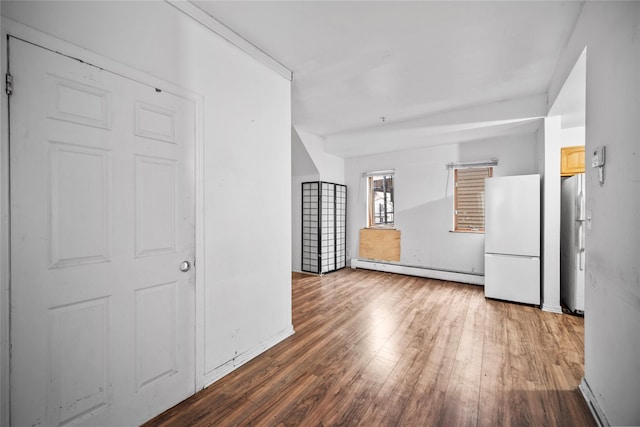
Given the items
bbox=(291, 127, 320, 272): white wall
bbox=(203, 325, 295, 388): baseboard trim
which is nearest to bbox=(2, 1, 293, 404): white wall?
bbox=(203, 325, 295, 388): baseboard trim

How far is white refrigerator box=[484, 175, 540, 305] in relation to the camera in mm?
3471

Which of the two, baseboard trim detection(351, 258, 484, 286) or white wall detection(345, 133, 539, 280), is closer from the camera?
white wall detection(345, 133, 539, 280)

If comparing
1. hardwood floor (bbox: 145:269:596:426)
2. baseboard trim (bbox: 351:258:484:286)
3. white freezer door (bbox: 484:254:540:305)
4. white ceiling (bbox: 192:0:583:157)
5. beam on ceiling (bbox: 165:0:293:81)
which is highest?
white ceiling (bbox: 192:0:583:157)

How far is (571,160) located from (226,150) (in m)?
4.10

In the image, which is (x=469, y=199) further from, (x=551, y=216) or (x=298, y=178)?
(x=298, y=178)

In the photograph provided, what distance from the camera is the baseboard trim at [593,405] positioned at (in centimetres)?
151

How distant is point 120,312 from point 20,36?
1.33 meters

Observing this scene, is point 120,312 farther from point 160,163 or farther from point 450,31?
point 450,31

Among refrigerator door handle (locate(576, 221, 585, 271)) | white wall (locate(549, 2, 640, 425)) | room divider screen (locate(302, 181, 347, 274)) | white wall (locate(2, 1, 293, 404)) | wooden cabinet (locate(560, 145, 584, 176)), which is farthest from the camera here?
room divider screen (locate(302, 181, 347, 274))

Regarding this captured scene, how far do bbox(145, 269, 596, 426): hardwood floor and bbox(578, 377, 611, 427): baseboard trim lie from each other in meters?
0.04

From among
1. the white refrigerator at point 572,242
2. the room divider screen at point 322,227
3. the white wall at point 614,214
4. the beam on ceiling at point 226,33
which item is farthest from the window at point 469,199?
the beam on ceiling at point 226,33

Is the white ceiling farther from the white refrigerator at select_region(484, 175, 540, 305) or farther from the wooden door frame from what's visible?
the white refrigerator at select_region(484, 175, 540, 305)

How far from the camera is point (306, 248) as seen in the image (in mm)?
5520

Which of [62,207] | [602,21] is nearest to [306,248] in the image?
[62,207]
